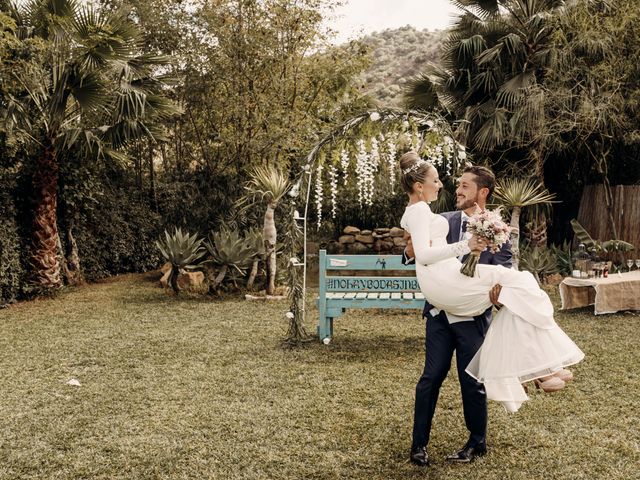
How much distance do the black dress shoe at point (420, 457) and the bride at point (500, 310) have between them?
588mm

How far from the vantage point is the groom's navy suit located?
367 centimetres

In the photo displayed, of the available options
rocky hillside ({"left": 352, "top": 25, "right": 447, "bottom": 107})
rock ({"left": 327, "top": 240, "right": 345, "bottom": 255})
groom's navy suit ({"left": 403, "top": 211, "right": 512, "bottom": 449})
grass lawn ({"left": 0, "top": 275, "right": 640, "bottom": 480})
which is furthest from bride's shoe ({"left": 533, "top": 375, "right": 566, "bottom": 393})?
rocky hillside ({"left": 352, "top": 25, "right": 447, "bottom": 107})

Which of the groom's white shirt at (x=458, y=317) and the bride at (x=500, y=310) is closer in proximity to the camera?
the bride at (x=500, y=310)

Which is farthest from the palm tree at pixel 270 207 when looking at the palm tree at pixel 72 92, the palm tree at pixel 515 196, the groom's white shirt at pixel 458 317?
the groom's white shirt at pixel 458 317

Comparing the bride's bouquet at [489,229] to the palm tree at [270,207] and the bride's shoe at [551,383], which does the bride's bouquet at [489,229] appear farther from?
the palm tree at [270,207]

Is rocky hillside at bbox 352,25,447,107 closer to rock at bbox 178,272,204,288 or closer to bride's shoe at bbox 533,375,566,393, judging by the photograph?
rock at bbox 178,272,204,288

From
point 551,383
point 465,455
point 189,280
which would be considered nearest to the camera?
point 551,383

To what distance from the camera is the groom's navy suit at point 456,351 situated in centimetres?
367

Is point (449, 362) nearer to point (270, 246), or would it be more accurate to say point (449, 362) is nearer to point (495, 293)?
point (495, 293)

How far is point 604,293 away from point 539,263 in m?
2.90

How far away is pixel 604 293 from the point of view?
8789 mm

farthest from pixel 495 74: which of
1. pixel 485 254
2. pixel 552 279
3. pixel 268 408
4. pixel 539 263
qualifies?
pixel 485 254

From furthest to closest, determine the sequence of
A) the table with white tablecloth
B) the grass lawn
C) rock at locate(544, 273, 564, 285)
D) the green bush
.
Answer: rock at locate(544, 273, 564, 285) → the green bush → the table with white tablecloth → the grass lawn

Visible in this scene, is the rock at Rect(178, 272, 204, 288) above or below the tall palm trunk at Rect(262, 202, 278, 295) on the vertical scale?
below
